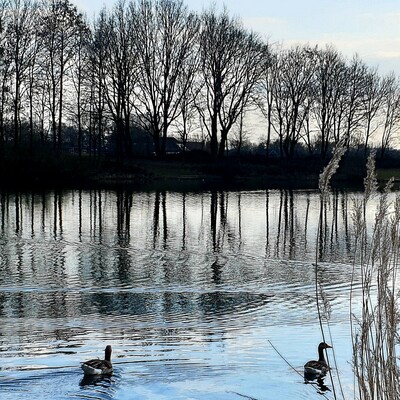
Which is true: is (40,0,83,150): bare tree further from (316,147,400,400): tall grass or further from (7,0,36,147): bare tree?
(316,147,400,400): tall grass

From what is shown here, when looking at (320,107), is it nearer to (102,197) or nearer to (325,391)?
(102,197)

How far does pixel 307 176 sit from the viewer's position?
6397cm

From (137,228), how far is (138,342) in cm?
1569

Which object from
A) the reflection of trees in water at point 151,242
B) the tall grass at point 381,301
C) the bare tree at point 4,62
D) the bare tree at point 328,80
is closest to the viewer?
the tall grass at point 381,301

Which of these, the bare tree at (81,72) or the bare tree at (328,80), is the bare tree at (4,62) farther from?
the bare tree at (328,80)

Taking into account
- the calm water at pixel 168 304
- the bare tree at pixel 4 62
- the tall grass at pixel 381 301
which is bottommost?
the calm water at pixel 168 304

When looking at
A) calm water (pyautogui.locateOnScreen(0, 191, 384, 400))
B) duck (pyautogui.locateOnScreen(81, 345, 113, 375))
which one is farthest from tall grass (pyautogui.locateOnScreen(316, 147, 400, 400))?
duck (pyautogui.locateOnScreen(81, 345, 113, 375))

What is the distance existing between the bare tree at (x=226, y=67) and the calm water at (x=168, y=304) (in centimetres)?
3495

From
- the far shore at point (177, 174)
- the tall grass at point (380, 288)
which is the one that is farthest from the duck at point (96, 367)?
the far shore at point (177, 174)

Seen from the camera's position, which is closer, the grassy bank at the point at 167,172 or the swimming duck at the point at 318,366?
the swimming duck at the point at 318,366

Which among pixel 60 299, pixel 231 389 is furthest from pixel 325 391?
pixel 60 299

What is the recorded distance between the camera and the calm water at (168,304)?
9.27m

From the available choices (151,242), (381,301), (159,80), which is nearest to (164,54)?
(159,80)

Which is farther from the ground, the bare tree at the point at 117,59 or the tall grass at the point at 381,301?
the bare tree at the point at 117,59
